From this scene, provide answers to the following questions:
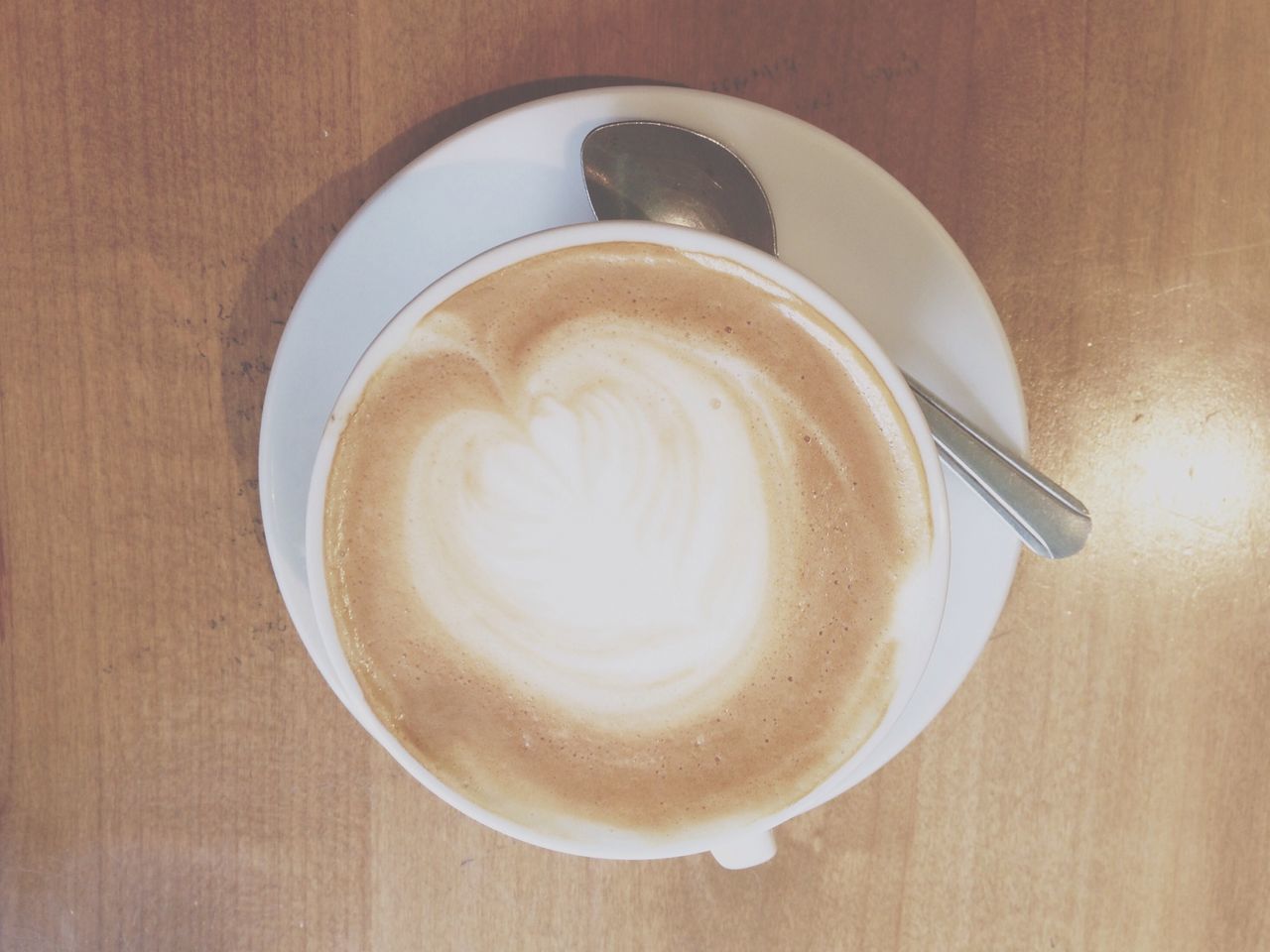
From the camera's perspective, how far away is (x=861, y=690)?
71 centimetres

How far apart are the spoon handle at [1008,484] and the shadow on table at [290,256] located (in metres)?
0.42

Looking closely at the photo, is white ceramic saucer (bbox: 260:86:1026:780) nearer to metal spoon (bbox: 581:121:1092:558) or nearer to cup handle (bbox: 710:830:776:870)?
metal spoon (bbox: 581:121:1092:558)

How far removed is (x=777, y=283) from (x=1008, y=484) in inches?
11.5

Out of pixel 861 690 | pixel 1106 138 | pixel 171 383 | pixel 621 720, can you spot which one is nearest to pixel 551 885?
pixel 621 720

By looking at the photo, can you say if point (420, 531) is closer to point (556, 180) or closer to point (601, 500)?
point (601, 500)

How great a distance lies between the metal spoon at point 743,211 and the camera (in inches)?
30.1

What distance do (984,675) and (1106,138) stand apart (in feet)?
1.78

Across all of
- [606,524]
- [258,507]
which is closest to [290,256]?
[258,507]

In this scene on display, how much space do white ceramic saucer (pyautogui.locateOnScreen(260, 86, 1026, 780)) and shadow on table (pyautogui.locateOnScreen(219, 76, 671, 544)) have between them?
137mm

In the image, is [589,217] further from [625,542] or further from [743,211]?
[625,542]

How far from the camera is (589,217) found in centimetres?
79

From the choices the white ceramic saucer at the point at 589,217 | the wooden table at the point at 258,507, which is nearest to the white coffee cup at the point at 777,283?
the white ceramic saucer at the point at 589,217

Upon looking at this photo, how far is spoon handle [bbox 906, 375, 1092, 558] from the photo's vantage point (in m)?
0.77

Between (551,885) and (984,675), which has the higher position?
(984,675)
